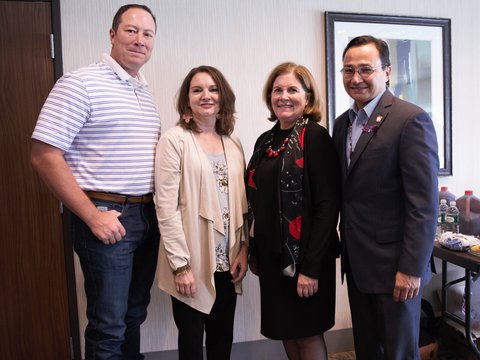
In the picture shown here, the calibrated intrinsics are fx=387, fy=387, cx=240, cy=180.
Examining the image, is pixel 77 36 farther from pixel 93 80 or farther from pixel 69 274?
pixel 69 274

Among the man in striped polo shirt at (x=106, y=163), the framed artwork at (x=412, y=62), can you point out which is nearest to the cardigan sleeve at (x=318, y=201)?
the man in striped polo shirt at (x=106, y=163)

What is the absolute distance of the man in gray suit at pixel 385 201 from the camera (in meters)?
1.24

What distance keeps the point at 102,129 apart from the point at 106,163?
0.40 ft

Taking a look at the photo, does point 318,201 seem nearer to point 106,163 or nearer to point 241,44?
point 106,163

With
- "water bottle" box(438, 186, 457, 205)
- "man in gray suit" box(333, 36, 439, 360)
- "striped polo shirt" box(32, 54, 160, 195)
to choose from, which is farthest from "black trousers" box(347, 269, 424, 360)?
"water bottle" box(438, 186, 457, 205)

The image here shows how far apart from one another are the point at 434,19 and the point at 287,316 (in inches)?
77.3

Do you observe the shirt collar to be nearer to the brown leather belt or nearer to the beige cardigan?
the beige cardigan

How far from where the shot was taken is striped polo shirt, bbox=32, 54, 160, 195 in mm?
1318

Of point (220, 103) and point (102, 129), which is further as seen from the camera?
point (220, 103)

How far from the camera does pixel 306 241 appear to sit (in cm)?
144

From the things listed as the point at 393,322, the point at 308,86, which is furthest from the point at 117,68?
the point at 393,322

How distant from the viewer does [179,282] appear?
57.6 inches

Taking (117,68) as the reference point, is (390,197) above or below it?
below

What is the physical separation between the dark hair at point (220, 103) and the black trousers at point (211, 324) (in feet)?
1.98
